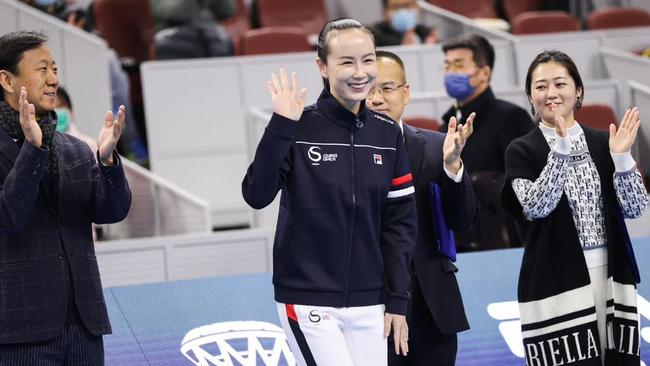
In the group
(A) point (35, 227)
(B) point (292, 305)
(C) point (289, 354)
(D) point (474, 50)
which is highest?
(D) point (474, 50)

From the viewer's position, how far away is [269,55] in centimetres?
970

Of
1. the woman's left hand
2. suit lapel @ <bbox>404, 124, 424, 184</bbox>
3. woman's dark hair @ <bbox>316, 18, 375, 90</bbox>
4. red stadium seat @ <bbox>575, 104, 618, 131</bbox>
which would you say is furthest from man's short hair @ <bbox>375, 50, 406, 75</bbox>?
red stadium seat @ <bbox>575, 104, 618, 131</bbox>

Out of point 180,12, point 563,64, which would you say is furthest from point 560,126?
point 180,12

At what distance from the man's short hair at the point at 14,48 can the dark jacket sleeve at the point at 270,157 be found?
2.86ft

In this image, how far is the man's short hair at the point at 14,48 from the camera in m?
3.62

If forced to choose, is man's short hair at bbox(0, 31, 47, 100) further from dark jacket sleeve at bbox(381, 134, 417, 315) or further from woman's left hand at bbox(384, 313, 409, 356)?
woman's left hand at bbox(384, 313, 409, 356)

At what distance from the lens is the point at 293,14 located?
12.1 meters

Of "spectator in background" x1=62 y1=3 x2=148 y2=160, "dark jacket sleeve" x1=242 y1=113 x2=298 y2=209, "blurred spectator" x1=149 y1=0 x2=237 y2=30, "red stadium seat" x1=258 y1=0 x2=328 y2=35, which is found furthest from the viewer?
"red stadium seat" x1=258 y1=0 x2=328 y2=35

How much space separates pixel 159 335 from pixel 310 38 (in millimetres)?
6420

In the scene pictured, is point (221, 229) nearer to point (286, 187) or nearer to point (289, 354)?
point (289, 354)

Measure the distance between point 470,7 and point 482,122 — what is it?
6.28m

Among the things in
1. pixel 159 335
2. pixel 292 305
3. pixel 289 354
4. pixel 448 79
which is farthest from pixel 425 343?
pixel 448 79

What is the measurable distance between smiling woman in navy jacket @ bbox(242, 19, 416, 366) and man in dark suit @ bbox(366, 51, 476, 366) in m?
0.45

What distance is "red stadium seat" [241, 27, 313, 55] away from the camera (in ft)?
33.7
